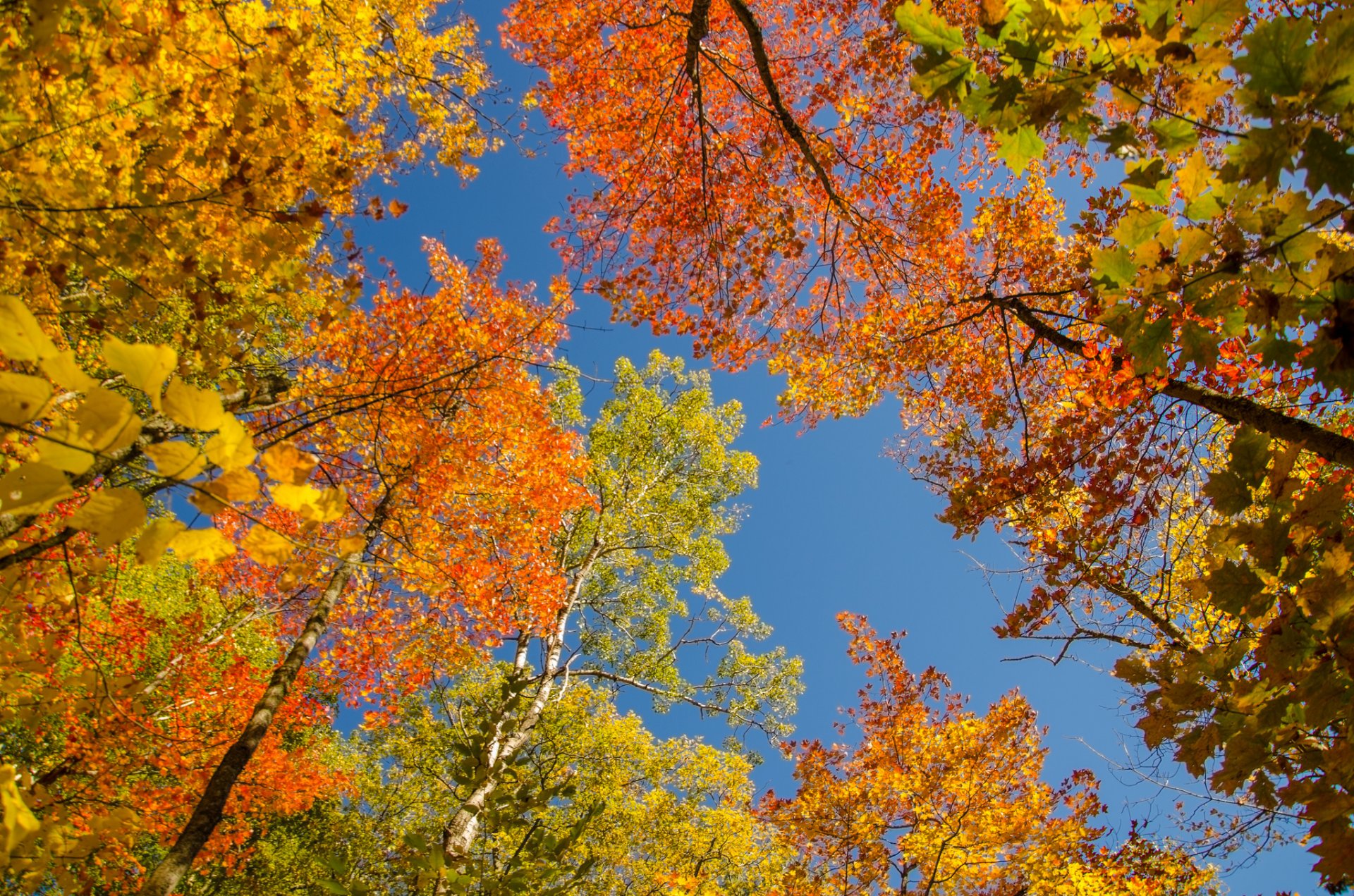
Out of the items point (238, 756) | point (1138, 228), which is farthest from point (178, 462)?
point (238, 756)

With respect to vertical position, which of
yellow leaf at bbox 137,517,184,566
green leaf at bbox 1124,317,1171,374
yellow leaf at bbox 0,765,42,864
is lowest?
yellow leaf at bbox 0,765,42,864

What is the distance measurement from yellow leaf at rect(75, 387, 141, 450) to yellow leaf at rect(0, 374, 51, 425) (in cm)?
6

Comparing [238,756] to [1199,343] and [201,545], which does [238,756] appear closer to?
[201,545]

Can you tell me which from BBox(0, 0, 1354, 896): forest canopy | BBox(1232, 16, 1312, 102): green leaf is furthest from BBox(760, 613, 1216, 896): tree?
BBox(1232, 16, 1312, 102): green leaf

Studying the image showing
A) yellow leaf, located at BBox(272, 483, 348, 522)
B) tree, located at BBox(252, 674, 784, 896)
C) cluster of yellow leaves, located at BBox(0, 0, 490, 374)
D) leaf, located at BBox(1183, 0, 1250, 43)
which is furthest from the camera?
tree, located at BBox(252, 674, 784, 896)

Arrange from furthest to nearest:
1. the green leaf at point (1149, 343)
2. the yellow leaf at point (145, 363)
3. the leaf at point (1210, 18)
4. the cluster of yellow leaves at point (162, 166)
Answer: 1. the cluster of yellow leaves at point (162, 166)
2. the green leaf at point (1149, 343)
3. the leaf at point (1210, 18)
4. the yellow leaf at point (145, 363)

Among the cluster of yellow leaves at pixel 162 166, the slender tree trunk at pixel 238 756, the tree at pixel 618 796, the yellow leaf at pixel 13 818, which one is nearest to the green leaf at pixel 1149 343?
the yellow leaf at pixel 13 818

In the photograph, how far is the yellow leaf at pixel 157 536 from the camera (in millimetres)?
872

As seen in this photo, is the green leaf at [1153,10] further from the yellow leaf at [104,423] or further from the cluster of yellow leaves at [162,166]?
the cluster of yellow leaves at [162,166]

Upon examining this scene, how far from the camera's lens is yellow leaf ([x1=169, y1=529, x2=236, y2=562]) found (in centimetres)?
85

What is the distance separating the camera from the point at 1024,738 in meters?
7.93

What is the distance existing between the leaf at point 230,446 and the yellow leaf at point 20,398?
0.18 metres

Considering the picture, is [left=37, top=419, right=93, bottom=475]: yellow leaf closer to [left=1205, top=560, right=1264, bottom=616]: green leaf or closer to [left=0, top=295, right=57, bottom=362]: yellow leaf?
[left=0, top=295, right=57, bottom=362]: yellow leaf

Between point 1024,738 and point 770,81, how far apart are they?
835 centimetres
